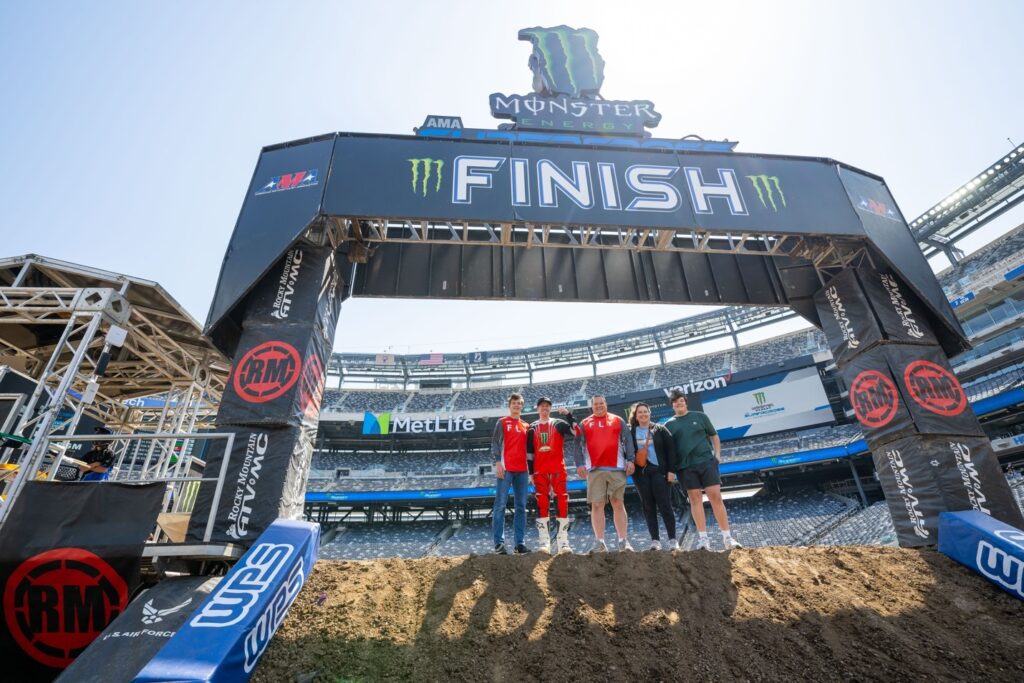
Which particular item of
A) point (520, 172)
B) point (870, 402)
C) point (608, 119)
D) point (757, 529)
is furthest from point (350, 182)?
point (757, 529)

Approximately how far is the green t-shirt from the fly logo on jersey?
5919 mm

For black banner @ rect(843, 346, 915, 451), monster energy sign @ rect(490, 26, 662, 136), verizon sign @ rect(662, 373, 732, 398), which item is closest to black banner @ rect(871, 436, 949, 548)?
black banner @ rect(843, 346, 915, 451)

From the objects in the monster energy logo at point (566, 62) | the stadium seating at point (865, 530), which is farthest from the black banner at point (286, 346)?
the stadium seating at point (865, 530)

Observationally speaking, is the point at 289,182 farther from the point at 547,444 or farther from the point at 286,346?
the point at 547,444

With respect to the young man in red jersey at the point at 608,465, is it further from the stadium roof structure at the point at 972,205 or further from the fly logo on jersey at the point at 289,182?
the stadium roof structure at the point at 972,205

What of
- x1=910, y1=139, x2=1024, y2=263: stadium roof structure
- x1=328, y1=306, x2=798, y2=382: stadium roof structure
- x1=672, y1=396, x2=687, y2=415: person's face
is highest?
x1=910, y1=139, x2=1024, y2=263: stadium roof structure

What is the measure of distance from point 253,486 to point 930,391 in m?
8.65

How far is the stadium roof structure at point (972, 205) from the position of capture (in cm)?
2392

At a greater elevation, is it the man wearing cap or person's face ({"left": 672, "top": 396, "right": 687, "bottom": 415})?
person's face ({"left": 672, "top": 396, "right": 687, "bottom": 415})

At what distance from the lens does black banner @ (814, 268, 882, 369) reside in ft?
22.8

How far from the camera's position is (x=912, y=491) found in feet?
19.7

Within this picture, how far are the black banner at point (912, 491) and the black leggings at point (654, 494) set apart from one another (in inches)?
111

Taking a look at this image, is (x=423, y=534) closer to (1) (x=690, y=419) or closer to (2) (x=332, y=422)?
(2) (x=332, y=422)

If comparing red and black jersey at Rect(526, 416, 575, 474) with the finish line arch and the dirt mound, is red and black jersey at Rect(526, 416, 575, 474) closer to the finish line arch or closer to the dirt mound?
the dirt mound
